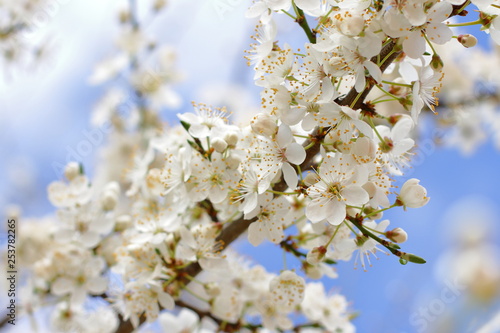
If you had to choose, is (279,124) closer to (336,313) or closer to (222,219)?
(222,219)

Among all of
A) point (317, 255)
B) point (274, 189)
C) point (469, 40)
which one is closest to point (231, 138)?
point (274, 189)

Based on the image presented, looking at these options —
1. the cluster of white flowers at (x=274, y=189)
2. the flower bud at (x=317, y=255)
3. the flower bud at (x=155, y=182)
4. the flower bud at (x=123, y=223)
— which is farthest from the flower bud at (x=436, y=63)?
the flower bud at (x=123, y=223)

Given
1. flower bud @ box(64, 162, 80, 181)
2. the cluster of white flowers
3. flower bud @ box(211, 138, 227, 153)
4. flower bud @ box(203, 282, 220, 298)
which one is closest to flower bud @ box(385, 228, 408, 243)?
the cluster of white flowers

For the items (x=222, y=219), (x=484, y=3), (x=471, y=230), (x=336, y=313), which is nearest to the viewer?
(x=484, y=3)

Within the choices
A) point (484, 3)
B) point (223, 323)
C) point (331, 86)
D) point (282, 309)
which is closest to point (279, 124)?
point (331, 86)

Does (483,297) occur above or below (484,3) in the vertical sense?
below

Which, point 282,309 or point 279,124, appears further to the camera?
Result: point 282,309

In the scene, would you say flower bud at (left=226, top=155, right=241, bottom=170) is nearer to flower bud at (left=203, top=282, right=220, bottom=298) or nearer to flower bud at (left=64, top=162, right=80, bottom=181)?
flower bud at (left=203, top=282, right=220, bottom=298)
